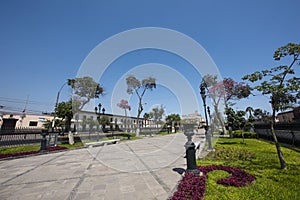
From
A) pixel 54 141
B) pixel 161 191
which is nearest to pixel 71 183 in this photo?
pixel 161 191

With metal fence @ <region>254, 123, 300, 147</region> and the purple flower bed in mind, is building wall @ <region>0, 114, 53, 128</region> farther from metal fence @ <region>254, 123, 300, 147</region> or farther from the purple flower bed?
metal fence @ <region>254, 123, 300, 147</region>

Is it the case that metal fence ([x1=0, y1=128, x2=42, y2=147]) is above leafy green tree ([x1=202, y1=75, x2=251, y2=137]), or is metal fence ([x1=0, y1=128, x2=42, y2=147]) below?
below

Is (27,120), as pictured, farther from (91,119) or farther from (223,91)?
(223,91)

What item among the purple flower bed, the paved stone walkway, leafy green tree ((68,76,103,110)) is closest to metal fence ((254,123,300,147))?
the purple flower bed

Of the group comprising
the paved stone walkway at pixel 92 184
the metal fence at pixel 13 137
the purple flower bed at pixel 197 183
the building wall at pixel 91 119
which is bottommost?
the paved stone walkway at pixel 92 184

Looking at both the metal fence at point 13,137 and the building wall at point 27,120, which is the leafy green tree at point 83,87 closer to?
the metal fence at point 13,137

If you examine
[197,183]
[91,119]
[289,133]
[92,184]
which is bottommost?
[92,184]

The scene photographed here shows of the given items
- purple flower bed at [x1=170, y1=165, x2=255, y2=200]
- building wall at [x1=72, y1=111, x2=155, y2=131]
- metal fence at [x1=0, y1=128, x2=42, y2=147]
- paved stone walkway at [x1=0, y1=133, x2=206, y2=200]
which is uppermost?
building wall at [x1=72, y1=111, x2=155, y2=131]

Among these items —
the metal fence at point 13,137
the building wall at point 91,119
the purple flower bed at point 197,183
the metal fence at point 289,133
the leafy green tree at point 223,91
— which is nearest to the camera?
the purple flower bed at point 197,183

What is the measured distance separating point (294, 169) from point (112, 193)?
5.73 meters

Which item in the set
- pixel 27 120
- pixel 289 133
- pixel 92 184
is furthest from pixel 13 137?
pixel 27 120

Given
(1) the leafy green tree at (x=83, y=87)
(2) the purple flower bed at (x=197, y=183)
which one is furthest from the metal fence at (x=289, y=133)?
(1) the leafy green tree at (x=83, y=87)

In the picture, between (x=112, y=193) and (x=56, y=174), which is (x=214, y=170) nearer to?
(x=112, y=193)

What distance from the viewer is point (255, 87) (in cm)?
502
